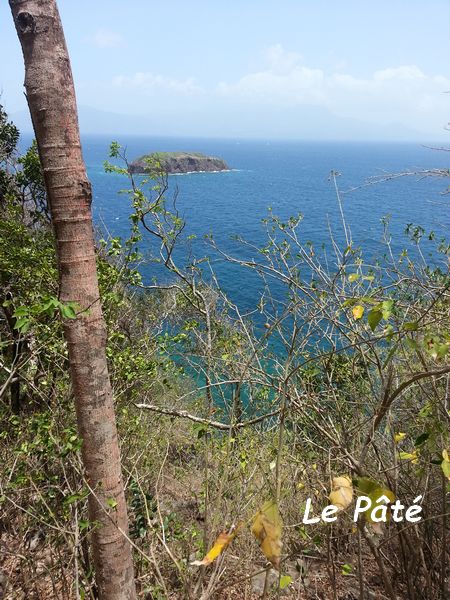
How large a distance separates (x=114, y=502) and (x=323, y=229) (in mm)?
31147

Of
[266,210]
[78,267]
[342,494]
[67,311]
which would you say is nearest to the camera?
[342,494]

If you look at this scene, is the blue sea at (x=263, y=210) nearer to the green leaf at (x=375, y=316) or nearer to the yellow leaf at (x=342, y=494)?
the green leaf at (x=375, y=316)

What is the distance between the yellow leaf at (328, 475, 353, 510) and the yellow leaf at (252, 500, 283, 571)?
251 mm

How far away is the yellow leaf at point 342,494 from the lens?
1332mm

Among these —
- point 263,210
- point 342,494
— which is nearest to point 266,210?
point 263,210

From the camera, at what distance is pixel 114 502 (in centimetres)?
245

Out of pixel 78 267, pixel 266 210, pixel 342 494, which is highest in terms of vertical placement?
pixel 266 210

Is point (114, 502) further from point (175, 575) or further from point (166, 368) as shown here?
point (166, 368)

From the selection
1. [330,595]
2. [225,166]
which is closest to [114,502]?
[330,595]

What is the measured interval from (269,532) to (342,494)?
1.04 feet

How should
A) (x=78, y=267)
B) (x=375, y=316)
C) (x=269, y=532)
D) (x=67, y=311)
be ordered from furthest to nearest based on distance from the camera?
(x=78, y=267) < (x=67, y=311) < (x=375, y=316) < (x=269, y=532)

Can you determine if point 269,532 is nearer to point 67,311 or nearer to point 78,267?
point 67,311

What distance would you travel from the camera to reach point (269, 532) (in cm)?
116

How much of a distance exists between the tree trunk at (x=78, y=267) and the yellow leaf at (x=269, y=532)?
1.43 m
